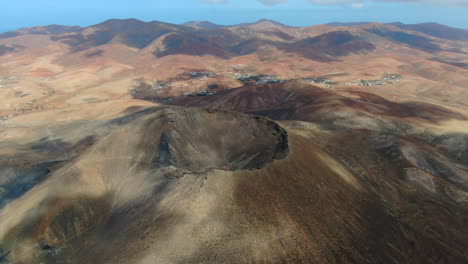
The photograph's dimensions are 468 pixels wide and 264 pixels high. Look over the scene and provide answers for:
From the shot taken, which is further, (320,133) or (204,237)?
(320,133)

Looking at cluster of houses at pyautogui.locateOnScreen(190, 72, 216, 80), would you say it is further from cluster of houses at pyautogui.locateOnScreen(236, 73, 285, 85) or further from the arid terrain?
the arid terrain

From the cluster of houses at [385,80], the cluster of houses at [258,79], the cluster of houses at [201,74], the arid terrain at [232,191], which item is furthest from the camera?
the cluster of houses at [201,74]

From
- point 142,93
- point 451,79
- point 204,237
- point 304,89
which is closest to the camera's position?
point 204,237

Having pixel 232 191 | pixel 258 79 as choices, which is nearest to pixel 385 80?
pixel 258 79

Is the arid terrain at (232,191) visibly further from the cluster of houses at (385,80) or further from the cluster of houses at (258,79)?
the cluster of houses at (258,79)

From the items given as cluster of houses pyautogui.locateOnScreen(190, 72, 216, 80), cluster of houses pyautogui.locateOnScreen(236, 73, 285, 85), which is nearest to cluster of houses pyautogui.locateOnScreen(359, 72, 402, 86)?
cluster of houses pyautogui.locateOnScreen(236, 73, 285, 85)

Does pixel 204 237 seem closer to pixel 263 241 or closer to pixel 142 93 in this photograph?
pixel 263 241

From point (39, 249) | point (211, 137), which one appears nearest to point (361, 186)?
point (211, 137)

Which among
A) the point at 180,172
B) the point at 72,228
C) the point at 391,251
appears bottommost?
the point at 391,251

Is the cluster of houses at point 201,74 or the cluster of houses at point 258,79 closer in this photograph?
the cluster of houses at point 258,79

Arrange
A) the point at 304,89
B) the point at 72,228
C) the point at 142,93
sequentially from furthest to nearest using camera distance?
the point at 142,93 < the point at 304,89 < the point at 72,228

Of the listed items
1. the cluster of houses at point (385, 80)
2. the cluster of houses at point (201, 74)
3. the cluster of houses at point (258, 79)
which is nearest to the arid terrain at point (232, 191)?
the cluster of houses at point (385, 80)
